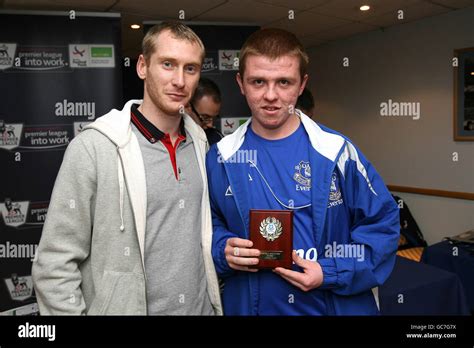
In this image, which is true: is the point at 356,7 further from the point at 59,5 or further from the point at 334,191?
the point at 334,191

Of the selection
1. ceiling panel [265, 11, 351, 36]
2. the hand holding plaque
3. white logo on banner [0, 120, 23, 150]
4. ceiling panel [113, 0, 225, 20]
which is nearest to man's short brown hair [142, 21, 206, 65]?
the hand holding plaque

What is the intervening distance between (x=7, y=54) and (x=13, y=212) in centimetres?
103

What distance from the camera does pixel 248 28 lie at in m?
3.17

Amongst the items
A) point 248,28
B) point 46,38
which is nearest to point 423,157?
point 248,28

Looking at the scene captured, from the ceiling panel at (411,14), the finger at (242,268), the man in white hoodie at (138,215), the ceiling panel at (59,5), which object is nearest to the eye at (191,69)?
the man in white hoodie at (138,215)

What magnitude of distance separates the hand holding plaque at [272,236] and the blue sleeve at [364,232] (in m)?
0.10

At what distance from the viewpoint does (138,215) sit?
77 cm

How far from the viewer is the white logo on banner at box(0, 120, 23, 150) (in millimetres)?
2650

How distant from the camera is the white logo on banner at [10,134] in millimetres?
2650

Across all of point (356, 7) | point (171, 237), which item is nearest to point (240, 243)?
point (171, 237)
